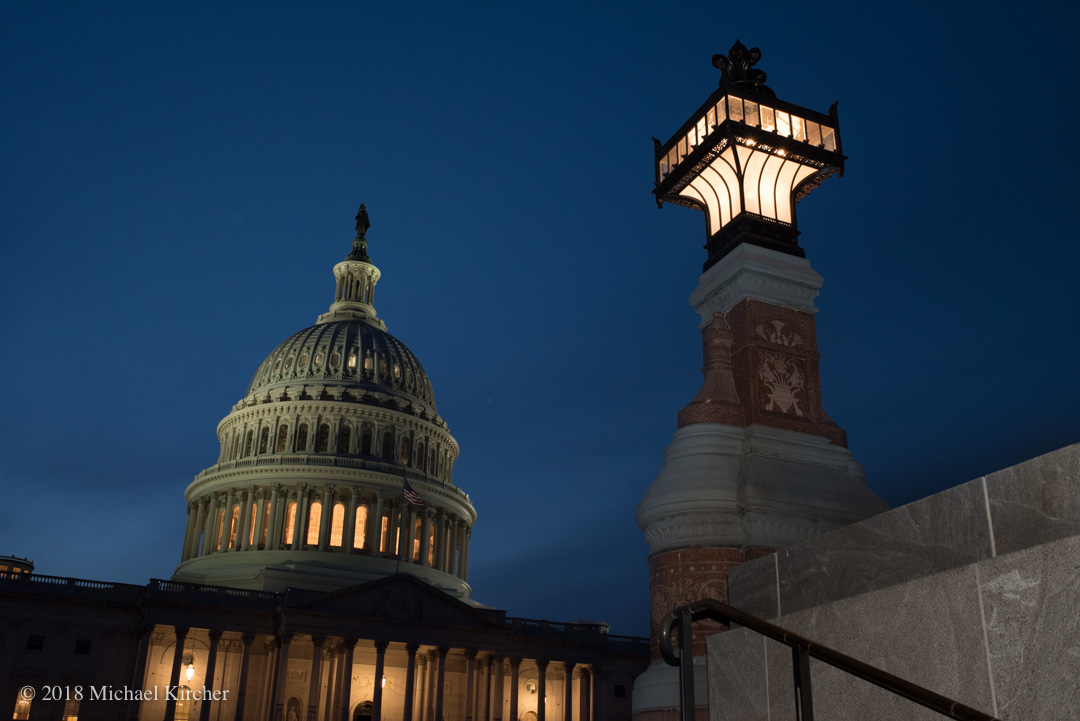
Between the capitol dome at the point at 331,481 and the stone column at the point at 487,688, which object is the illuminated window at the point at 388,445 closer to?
the capitol dome at the point at 331,481

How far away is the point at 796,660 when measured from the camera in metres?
5.27

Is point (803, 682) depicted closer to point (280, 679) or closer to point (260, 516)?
point (280, 679)

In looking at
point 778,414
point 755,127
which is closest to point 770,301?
point 778,414

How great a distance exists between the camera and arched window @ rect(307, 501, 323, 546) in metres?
85.6

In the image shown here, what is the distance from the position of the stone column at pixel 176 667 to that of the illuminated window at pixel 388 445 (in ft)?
109

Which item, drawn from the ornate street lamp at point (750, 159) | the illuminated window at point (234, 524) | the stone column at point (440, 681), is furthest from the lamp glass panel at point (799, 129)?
the illuminated window at point (234, 524)

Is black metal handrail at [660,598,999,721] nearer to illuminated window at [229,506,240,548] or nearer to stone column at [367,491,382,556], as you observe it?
stone column at [367,491,382,556]

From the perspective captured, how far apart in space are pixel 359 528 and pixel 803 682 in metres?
86.5

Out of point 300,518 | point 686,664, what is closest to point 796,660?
point 686,664

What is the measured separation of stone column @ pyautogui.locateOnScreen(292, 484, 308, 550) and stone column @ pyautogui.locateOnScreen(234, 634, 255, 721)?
19685mm

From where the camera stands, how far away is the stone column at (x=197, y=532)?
9150 cm

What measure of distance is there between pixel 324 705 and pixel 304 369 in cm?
3996

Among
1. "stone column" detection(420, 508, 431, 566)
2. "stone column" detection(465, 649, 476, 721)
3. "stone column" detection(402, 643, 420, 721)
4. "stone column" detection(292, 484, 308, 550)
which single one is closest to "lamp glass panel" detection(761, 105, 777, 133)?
"stone column" detection(402, 643, 420, 721)

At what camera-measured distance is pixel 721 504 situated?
12945 mm
